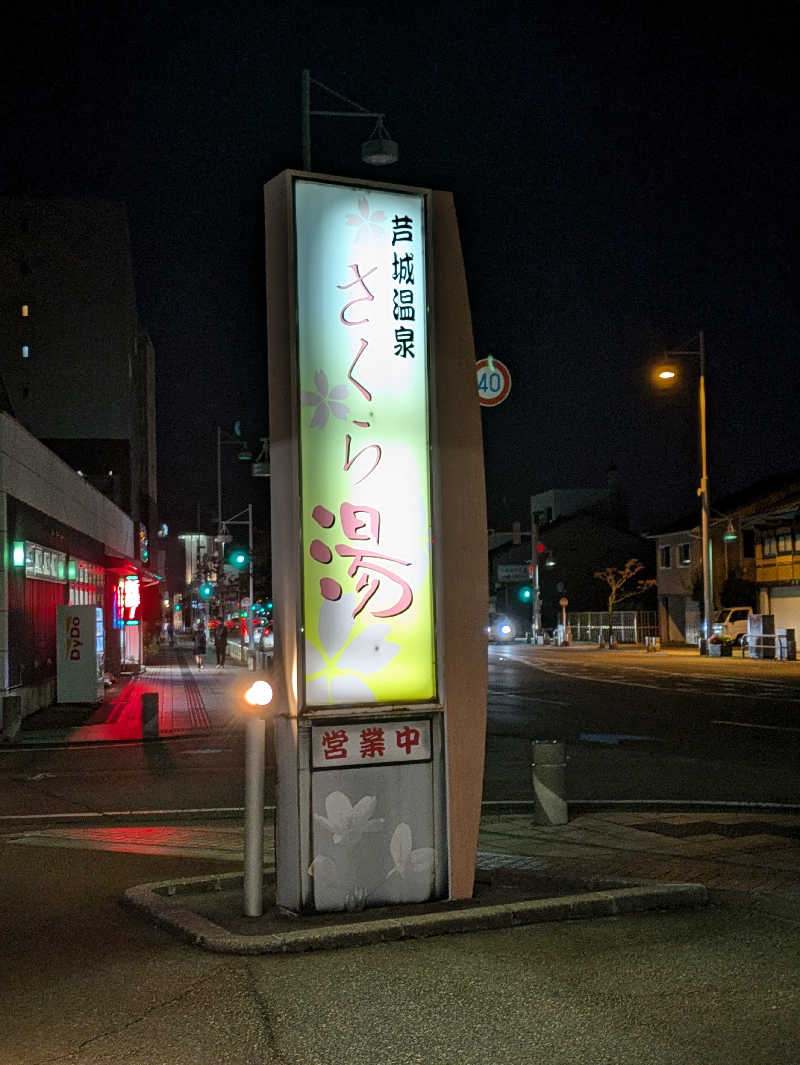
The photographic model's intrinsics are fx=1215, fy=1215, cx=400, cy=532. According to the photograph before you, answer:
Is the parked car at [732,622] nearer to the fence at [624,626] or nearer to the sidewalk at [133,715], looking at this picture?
the fence at [624,626]

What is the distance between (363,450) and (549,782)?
4867 mm

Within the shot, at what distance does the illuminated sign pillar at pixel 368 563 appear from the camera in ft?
24.6

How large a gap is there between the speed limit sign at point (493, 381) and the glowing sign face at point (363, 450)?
29.3 feet

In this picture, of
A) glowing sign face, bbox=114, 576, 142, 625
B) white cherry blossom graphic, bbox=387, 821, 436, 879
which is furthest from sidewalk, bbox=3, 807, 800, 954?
glowing sign face, bbox=114, 576, 142, 625

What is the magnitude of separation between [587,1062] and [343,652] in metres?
3.22

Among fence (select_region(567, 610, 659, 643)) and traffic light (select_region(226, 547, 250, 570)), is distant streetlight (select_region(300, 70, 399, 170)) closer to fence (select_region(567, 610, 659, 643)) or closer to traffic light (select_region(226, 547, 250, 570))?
traffic light (select_region(226, 547, 250, 570))

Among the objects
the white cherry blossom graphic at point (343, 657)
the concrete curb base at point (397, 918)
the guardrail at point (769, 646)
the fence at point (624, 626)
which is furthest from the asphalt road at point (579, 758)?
the fence at point (624, 626)

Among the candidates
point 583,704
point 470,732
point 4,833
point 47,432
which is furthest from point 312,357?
point 47,432

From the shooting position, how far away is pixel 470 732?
7.96 meters

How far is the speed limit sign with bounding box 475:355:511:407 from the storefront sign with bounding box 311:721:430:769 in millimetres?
9576

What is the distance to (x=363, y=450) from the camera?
305 inches

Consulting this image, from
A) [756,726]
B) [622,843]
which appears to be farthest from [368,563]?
[756,726]

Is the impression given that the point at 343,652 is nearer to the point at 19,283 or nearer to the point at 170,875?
the point at 170,875

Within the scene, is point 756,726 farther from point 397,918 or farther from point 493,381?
point 397,918
